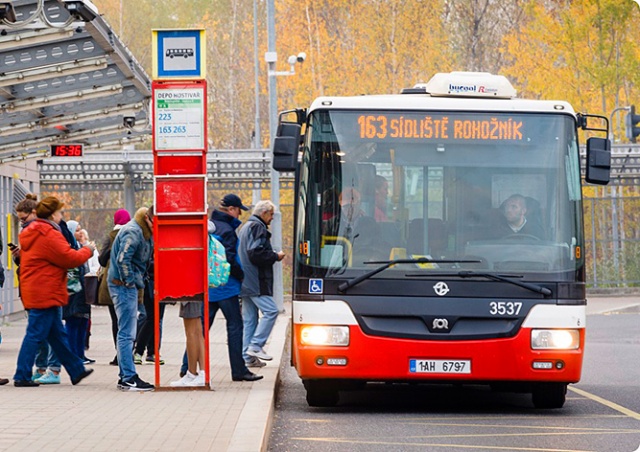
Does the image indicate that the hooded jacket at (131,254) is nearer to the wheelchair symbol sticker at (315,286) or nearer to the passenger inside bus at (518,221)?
the wheelchair symbol sticker at (315,286)

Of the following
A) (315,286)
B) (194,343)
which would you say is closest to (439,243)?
(315,286)

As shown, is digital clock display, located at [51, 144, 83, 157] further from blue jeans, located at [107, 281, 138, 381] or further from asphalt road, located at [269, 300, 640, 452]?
blue jeans, located at [107, 281, 138, 381]

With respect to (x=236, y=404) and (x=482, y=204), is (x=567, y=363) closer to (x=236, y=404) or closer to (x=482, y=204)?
(x=482, y=204)

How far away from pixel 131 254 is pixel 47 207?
98cm

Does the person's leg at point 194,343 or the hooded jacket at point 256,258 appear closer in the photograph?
the person's leg at point 194,343

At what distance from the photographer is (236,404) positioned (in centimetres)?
1202

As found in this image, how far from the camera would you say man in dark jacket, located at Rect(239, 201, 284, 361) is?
15.9 m

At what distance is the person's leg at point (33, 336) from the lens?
45.5 feet

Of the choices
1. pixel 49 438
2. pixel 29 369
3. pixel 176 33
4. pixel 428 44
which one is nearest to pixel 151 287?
pixel 29 369

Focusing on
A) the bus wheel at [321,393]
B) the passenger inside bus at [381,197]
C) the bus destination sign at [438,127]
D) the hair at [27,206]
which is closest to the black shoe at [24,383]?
the hair at [27,206]

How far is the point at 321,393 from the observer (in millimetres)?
13164

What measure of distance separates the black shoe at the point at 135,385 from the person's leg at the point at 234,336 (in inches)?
43.2

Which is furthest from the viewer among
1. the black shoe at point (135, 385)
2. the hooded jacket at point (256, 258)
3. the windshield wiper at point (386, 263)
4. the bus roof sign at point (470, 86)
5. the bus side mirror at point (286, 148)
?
the hooded jacket at point (256, 258)

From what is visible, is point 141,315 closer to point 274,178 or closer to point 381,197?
point 381,197
